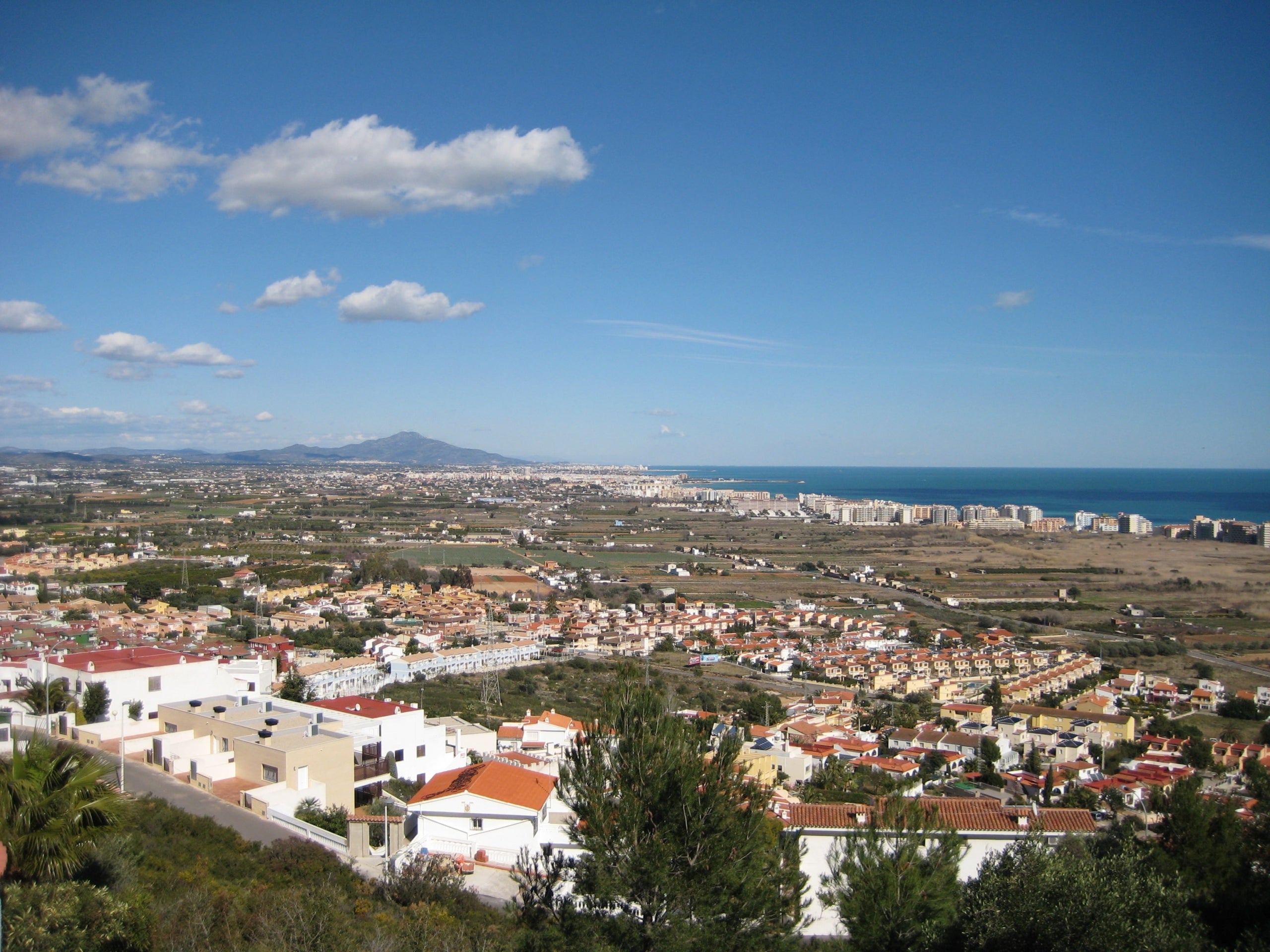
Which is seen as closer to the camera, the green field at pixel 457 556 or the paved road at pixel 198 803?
the paved road at pixel 198 803

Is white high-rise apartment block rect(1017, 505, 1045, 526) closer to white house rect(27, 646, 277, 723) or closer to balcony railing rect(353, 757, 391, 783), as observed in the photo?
white house rect(27, 646, 277, 723)

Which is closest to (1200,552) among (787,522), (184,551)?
(787,522)

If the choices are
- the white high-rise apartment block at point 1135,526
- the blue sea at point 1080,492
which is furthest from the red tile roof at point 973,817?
the blue sea at point 1080,492

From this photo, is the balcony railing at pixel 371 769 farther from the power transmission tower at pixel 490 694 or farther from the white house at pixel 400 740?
the power transmission tower at pixel 490 694

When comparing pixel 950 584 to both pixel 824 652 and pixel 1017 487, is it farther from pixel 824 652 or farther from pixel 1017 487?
pixel 1017 487

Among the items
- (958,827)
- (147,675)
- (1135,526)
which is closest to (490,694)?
(147,675)

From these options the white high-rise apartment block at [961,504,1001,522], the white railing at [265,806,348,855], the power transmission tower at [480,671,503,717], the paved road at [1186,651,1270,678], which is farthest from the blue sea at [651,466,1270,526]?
the white railing at [265,806,348,855]

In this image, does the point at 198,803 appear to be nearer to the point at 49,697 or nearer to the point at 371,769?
the point at 371,769
